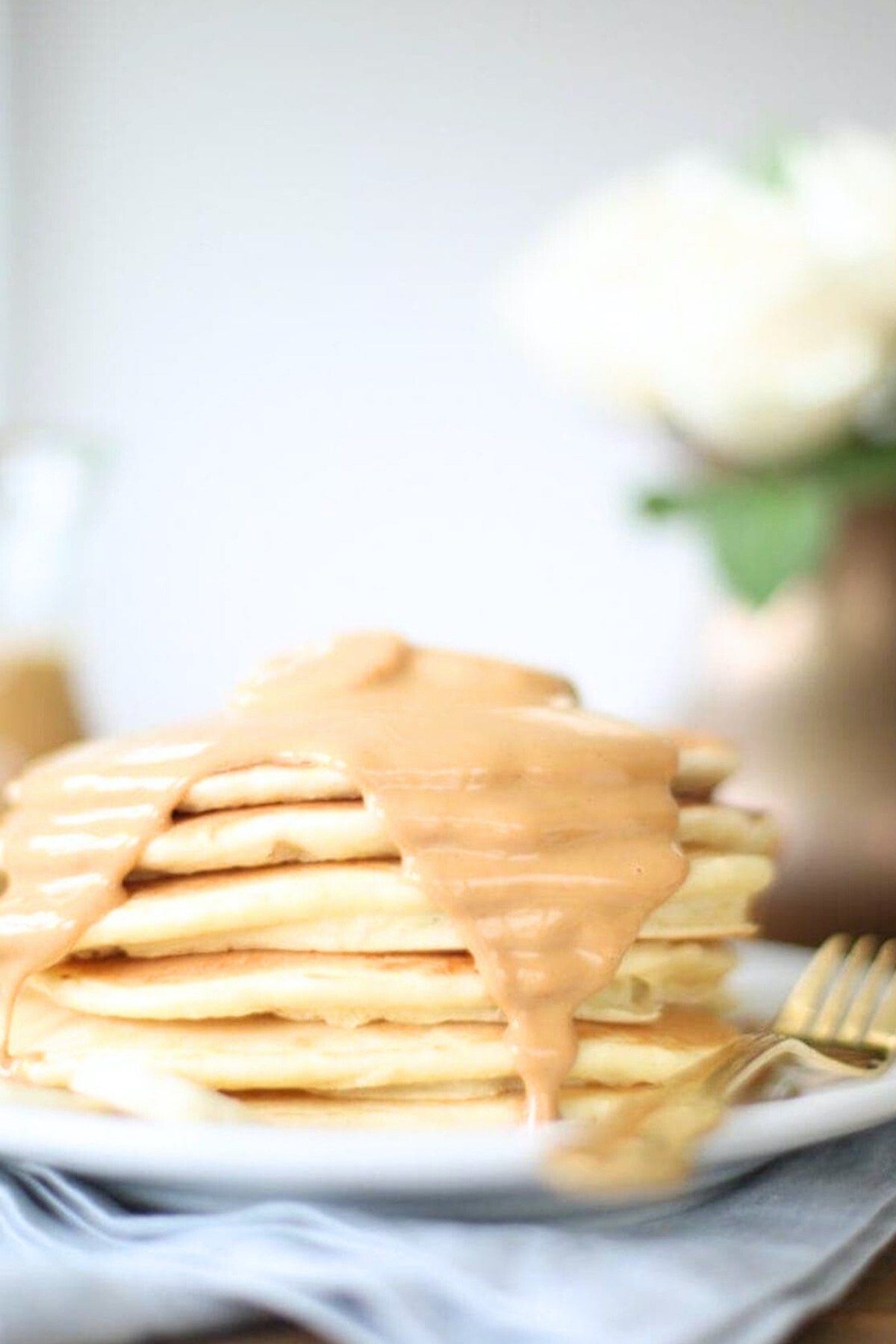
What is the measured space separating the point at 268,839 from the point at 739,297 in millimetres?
500

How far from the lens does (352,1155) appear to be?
66cm

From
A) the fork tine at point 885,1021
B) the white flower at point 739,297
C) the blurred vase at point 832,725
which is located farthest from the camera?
the blurred vase at point 832,725

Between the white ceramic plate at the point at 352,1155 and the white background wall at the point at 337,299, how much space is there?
1.34 m

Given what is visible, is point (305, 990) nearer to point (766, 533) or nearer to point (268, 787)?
point (268, 787)

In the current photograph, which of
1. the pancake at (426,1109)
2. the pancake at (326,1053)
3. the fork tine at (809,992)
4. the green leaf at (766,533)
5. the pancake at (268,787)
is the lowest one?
the fork tine at (809,992)

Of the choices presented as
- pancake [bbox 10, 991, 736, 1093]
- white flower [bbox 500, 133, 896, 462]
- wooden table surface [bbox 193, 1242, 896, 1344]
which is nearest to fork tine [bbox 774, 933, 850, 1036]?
pancake [bbox 10, 991, 736, 1093]

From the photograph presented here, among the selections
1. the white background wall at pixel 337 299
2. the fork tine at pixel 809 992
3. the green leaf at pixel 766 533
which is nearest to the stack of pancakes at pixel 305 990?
the fork tine at pixel 809 992

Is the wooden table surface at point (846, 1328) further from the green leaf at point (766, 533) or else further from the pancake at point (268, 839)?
the green leaf at point (766, 533)

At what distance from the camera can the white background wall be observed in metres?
2.10

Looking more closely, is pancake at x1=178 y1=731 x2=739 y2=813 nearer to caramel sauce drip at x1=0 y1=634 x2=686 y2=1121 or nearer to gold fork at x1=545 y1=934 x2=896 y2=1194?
caramel sauce drip at x1=0 y1=634 x2=686 y2=1121

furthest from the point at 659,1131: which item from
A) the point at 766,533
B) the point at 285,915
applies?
the point at 766,533

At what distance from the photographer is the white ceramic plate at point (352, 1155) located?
2.16 ft

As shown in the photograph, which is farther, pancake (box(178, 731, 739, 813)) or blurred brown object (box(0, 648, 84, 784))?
blurred brown object (box(0, 648, 84, 784))

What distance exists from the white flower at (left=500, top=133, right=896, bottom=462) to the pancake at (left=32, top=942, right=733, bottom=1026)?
0.42 m
